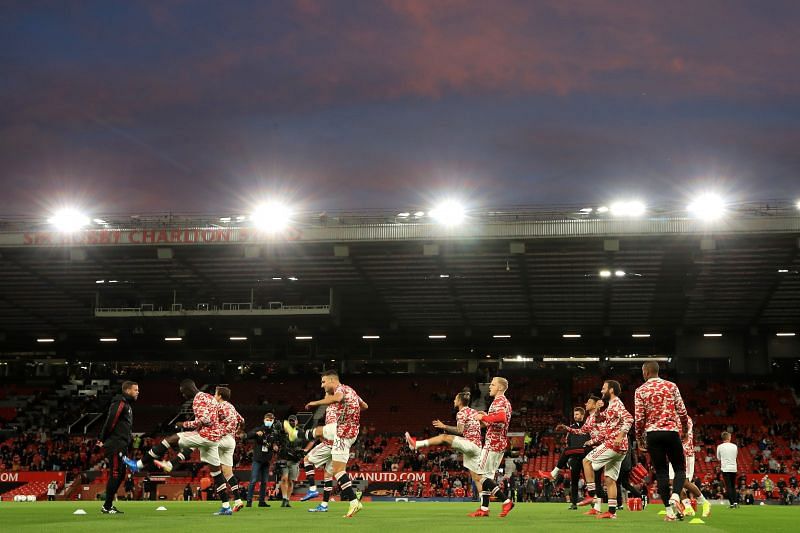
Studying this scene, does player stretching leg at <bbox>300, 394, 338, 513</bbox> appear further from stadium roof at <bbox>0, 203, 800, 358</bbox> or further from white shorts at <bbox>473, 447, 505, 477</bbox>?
stadium roof at <bbox>0, 203, 800, 358</bbox>

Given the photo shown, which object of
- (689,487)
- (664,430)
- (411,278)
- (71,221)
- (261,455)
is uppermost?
(71,221)

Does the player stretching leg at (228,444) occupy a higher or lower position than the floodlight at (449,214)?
lower

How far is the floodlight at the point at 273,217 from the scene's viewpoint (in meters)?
38.0

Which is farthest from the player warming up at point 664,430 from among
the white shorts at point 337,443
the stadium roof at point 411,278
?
the stadium roof at point 411,278

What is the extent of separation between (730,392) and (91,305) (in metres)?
36.9

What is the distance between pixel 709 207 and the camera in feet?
117

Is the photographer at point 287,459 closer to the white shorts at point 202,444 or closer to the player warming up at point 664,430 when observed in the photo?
the white shorts at point 202,444

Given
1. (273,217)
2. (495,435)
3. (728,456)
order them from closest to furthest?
(495,435) < (728,456) < (273,217)

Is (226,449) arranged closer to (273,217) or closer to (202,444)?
(202,444)

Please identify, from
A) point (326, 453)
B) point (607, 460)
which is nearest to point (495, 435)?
point (607, 460)

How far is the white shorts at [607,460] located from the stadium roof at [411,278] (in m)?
22.1

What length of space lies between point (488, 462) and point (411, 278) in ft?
91.4

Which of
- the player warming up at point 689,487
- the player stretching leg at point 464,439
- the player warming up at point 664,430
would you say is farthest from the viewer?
the player stretching leg at point 464,439

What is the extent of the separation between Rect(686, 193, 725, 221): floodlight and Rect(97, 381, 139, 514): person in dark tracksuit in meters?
26.4
